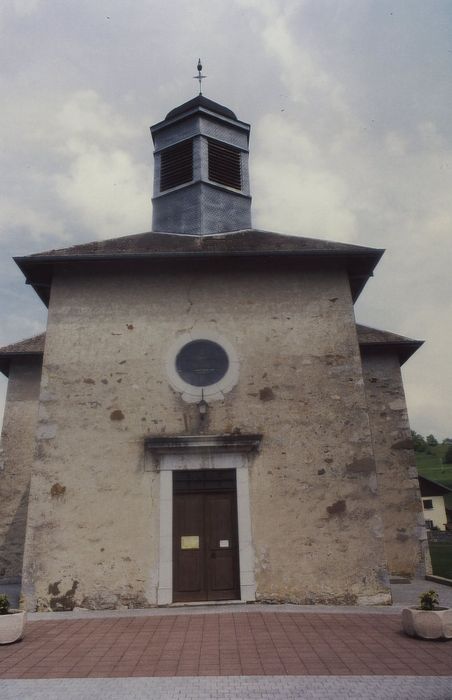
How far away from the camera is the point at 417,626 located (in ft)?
18.9

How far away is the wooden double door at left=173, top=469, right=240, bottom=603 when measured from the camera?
7.99 meters

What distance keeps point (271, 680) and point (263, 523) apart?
12.2 ft

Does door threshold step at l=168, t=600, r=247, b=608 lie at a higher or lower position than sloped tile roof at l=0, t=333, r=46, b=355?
lower

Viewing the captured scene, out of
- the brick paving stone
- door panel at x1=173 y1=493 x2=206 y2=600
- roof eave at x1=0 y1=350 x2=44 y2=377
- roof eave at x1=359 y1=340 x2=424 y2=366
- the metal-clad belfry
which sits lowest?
the brick paving stone

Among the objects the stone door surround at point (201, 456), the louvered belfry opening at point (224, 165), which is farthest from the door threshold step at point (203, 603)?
the louvered belfry opening at point (224, 165)

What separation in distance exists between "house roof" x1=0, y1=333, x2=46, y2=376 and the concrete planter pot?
802cm

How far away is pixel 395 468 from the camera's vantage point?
11.8 metres

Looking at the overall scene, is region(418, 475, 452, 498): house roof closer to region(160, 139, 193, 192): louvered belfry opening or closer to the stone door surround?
the stone door surround

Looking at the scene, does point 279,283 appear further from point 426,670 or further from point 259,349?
point 426,670

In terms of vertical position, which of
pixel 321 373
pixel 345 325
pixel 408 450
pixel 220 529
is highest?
pixel 345 325

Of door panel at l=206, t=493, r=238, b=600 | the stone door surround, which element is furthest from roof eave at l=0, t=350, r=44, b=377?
door panel at l=206, t=493, r=238, b=600

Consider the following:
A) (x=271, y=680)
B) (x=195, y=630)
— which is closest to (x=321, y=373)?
(x=195, y=630)

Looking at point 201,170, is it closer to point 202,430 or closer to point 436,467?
point 202,430

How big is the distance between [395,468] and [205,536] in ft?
19.2
